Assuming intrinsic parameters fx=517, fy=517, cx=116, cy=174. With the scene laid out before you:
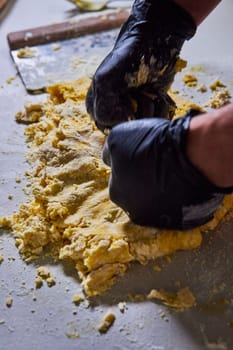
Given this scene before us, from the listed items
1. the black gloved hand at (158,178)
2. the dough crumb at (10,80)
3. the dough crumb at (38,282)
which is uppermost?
the black gloved hand at (158,178)

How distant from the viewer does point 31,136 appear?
5.61 ft

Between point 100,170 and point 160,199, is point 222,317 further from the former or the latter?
point 100,170

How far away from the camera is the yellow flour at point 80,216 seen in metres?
1.28

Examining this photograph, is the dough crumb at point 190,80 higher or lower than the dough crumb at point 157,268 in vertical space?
higher

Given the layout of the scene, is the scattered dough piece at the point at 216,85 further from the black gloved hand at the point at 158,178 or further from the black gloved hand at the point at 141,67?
the black gloved hand at the point at 158,178

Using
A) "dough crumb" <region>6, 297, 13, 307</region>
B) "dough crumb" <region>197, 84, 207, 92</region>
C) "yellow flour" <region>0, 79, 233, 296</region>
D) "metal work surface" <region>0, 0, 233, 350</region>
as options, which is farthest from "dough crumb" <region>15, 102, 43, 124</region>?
"dough crumb" <region>6, 297, 13, 307</region>

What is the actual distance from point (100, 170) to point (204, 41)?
95 centimetres

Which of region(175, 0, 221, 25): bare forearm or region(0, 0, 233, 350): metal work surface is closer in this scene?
region(0, 0, 233, 350): metal work surface

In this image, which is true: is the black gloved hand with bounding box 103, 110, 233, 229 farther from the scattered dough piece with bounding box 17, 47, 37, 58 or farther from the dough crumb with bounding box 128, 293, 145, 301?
the scattered dough piece with bounding box 17, 47, 37, 58

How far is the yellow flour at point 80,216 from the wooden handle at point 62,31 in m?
0.58

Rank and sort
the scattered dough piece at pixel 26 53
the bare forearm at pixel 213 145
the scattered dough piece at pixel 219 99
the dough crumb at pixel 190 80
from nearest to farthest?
the bare forearm at pixel 213 145 → the scattered dough piece at pixel 219 99 → the dough crumb at pixel 190 80 → the scattered dough piece at pixel 26 53

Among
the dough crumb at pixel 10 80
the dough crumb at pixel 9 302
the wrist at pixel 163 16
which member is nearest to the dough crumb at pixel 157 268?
the dough crumb at pixel 9 302

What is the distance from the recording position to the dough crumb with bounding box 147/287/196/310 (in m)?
A: 1.22

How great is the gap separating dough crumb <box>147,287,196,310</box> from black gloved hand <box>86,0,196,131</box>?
0.47m
